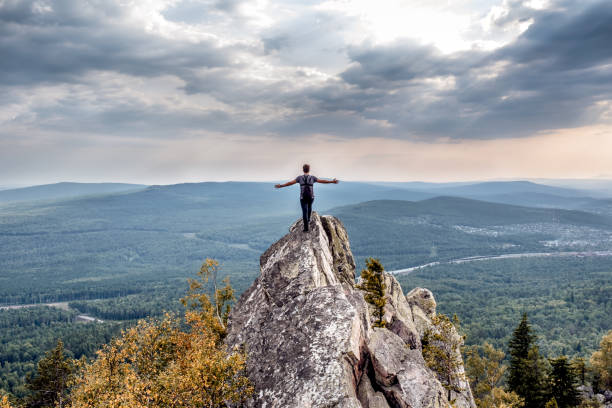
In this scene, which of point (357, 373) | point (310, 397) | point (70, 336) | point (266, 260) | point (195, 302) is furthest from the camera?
point (70, 336)

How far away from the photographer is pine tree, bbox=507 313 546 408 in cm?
5981

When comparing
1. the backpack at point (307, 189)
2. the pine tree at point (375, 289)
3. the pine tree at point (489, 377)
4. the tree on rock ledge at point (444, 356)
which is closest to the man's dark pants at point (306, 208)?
the backpack at point (307, 189)

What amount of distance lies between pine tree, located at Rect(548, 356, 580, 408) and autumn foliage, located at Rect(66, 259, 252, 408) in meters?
57.4

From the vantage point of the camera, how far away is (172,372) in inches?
1087

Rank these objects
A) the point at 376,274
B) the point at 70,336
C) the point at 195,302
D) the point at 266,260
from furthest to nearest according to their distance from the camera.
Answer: the point at 70,336 → the point at 195,302 → the point at 376,274 → the point at 266,260

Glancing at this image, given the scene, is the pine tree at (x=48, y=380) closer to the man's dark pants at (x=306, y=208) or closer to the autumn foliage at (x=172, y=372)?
the autumn foliage at (x=172, y=372)

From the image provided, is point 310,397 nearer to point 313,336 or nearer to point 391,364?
point 313,336

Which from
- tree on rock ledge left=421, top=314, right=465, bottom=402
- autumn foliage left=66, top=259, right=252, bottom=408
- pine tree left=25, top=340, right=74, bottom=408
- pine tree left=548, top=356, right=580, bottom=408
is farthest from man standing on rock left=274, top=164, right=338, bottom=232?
pine tree left=25, top=340, right=74, bottom=408

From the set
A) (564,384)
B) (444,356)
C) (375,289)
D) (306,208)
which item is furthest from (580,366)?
(306,208)

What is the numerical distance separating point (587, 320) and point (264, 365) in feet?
819

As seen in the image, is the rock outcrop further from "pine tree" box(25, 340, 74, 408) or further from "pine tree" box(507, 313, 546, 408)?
"pine tree" box(25, 340, 74, 408)

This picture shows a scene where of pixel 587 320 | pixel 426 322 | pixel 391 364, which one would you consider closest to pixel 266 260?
pixel 391 364

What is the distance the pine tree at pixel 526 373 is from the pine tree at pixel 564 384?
7.57 feet

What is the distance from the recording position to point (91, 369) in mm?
36156
